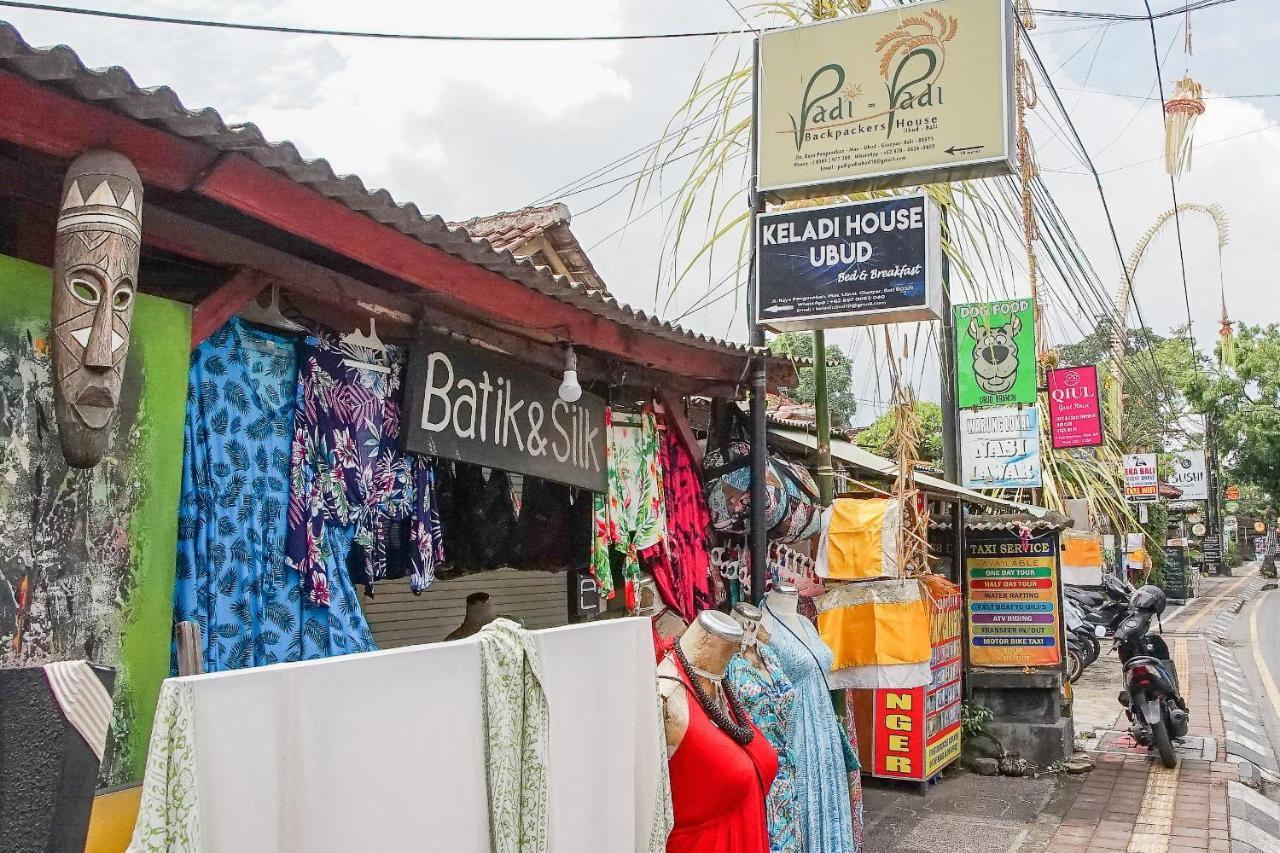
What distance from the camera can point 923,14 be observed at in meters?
6.29

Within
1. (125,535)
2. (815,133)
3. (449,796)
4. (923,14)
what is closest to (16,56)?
(125,535)

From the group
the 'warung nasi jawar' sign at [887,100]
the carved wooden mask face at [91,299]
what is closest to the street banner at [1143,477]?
the 'warung nasi jawar' sign at [887,100]

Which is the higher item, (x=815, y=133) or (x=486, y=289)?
(x=815, y=133)

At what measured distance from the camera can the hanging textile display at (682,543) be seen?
540 centimetres

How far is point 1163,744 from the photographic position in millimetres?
9094

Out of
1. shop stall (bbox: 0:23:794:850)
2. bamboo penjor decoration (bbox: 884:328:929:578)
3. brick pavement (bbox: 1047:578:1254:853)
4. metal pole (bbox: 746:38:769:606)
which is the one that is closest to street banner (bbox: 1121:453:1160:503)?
brick pavement (bbox: 1047:578:1254:853)

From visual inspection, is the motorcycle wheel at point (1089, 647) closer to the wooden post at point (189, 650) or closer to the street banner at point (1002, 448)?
the street banner at point (1002, 448)

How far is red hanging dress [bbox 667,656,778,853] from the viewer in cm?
382

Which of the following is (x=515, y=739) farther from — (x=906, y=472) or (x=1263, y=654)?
(x=1263, y=654)

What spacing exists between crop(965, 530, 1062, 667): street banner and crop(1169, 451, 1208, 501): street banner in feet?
92.5

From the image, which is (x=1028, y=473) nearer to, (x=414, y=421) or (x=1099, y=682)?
(x=1099, y=682)

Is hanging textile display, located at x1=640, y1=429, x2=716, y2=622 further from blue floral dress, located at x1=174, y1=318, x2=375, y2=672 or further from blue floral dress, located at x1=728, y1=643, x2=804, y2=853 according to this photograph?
blue floral dress, located at x1=174, y1=318, x2=375, y2=672

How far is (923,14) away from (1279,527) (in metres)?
74.8

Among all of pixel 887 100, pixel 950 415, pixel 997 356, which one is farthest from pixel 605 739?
pixel 997 356
